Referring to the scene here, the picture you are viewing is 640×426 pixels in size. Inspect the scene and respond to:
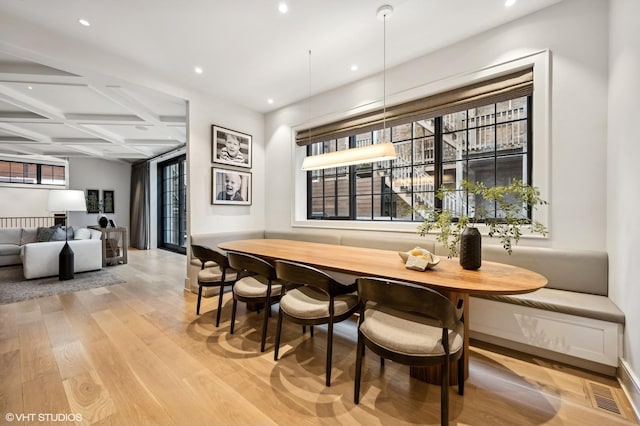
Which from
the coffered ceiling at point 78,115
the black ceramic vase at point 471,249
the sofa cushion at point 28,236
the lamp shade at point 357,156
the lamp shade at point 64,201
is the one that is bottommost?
the sofa cushion at point 28,236

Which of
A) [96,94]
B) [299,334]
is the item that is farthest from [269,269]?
[96,94]

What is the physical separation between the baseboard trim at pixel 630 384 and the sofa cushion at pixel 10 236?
8985 millimetres

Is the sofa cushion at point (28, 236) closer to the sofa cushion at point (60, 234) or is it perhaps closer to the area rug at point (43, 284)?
the sofa cushion at point (60, 234)

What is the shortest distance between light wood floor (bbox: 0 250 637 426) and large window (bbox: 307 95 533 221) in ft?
5.39

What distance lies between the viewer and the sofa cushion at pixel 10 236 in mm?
5320

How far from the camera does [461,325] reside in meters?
1.54

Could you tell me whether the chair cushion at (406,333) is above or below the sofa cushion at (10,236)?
below

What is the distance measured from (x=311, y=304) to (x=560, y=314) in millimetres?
1812

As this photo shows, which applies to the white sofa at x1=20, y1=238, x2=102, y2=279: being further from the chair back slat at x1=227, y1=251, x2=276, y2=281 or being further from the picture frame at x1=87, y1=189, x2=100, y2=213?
the chair back slat at x1=227, y1=251, x2=276, y2=281

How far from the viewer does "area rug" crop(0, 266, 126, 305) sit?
3480 millimetres

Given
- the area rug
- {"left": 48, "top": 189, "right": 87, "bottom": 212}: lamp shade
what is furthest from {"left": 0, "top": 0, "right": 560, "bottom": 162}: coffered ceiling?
the area rug

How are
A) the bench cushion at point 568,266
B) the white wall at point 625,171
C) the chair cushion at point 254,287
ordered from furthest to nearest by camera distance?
1. the chair cushion at point 254,287
2. the bench cushion at point 568,266
3. the white wall at point 625,171

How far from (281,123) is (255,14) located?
2.11 m

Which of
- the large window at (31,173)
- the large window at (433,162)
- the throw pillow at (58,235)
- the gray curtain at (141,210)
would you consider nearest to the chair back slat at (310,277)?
the large window at (433,162)
